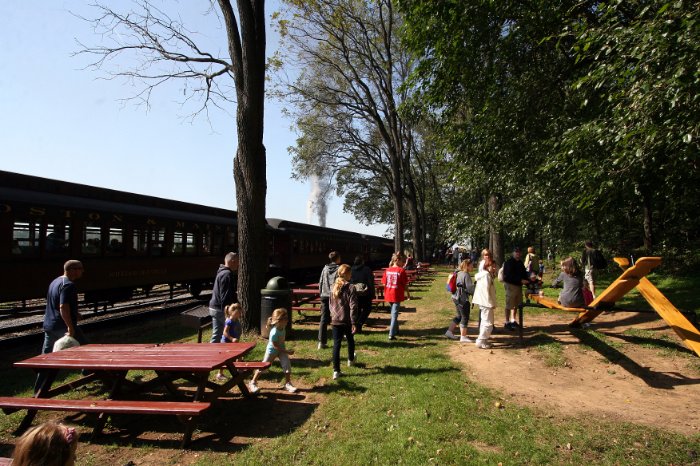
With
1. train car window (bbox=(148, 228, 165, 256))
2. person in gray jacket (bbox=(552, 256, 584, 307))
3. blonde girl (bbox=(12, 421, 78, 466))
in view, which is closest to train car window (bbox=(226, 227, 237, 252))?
train car window (bbox=(148, 228, 165, 256))

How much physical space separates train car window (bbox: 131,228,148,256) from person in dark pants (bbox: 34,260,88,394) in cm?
692

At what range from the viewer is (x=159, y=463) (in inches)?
146

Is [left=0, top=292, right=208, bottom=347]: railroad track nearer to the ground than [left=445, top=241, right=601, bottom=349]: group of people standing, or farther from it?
nearer to the ground

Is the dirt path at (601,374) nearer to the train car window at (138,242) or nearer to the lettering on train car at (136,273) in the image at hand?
the lettering on train car at (136,273)

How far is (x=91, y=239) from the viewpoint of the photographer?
Answer: 413 inches

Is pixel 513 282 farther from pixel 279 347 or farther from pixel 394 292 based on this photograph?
pixel 279 347

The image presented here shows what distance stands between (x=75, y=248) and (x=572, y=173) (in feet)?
37.1

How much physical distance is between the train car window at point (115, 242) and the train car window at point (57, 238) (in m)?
1.20

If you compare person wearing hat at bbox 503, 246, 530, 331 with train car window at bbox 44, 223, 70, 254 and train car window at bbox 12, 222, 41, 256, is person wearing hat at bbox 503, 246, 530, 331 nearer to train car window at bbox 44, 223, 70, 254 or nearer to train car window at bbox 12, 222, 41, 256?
train car window at bbox 44, 223, 70, 254

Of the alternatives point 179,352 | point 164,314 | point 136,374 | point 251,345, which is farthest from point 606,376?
point 164,314

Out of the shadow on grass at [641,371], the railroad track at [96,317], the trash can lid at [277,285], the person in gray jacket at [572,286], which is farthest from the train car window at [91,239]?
the shadow on grass at [641,371]

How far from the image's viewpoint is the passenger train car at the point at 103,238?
29.0 ft

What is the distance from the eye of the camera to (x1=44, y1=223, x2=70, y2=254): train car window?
9445 millimetres

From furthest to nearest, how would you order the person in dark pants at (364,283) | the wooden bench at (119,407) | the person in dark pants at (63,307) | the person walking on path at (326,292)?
the person in dark pants at (364,283) < the person walking on path at (326,292) < the person in dark pants at (63,307) < the wooden bench at (119,407)
